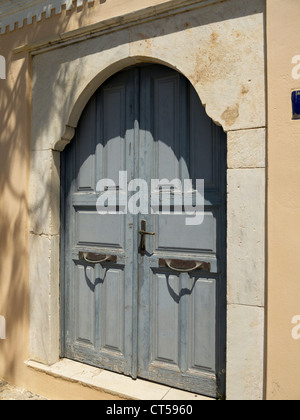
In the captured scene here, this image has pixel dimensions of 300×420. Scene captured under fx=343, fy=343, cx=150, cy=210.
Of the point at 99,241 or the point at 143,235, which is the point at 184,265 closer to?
the point at 143,235

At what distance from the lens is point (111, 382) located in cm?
275

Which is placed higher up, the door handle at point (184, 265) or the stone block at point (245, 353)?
the door handle at point (184, 265)

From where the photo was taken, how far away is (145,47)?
2605mm

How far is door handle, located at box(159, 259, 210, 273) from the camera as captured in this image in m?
2.54

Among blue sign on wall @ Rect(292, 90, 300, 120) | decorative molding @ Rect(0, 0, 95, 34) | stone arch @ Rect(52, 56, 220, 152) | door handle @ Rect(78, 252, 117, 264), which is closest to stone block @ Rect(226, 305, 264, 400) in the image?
door handle @ Rect(78, 252, 117, 264)

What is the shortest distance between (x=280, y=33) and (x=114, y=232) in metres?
1.87

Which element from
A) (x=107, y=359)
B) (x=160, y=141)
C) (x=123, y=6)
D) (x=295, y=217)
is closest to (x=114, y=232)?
(x=160, y=141)

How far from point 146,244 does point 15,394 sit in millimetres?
1815

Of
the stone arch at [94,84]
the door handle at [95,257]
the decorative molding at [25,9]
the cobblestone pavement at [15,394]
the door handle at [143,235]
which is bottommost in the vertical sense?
the cobblestone pavement at [15,394]

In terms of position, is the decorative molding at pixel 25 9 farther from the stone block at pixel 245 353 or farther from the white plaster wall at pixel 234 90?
the stone block at pixel 245 353

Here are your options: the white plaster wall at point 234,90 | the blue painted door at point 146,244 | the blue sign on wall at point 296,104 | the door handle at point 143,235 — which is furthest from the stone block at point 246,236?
the door handle at point 143,235

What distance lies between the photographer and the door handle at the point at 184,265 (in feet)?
8.32

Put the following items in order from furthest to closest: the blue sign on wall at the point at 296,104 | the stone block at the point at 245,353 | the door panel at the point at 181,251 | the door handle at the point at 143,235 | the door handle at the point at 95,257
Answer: the door handle at the point at 95,257 → the door handle at the point at 143,235 → the door panel at the point at 181,251 → the stone block at the point at 245,353 → the blue sign on wall at the point at 296,104
